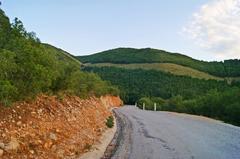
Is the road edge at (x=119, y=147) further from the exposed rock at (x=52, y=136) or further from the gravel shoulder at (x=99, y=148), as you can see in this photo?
the exposed rock at (x=52, y=136)

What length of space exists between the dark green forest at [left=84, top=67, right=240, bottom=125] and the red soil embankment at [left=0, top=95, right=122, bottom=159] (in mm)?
26342

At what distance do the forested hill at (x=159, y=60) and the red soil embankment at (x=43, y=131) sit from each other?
12961cm

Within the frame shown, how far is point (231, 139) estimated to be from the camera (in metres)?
22.4

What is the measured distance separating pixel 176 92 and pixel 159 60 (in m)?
66.9

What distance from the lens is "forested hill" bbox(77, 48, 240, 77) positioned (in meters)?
153

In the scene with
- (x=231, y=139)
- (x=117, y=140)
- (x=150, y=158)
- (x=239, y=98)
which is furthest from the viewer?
(x=239, y=98)

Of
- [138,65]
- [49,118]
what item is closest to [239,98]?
[49,118]

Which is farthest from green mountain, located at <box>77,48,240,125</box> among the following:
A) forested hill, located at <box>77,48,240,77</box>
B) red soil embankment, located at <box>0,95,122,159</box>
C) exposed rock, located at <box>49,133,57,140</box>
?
exposed rock, located at <box>49,133,57,140</box>

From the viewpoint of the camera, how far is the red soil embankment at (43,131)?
1420 cm

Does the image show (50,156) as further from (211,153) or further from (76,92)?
(76,92)

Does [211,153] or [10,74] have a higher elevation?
[10,74]

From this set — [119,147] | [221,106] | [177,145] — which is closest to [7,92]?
[119,147]

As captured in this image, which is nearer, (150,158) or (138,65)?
(150,158)

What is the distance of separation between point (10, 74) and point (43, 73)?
4.86ft
